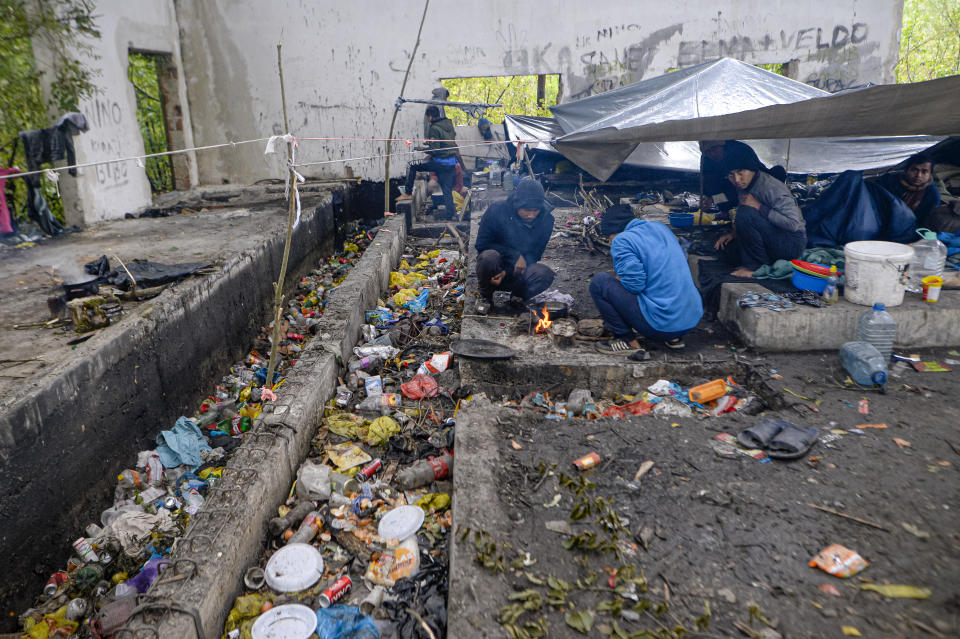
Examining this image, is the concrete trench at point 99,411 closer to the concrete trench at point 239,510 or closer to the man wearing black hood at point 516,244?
the concrete trench at point 239,510

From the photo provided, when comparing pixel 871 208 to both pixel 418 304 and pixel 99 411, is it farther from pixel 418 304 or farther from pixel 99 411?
pixel 99 411

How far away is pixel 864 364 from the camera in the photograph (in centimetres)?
389

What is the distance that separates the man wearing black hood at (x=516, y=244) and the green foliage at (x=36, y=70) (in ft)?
19.7

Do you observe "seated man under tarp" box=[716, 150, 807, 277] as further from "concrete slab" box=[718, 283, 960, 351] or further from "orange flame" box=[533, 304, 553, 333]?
"orange flame" box=[533, 304, 553, 333]

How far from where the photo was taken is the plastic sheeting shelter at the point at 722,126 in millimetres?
3854

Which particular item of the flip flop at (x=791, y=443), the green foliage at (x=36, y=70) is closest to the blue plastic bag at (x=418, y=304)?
the flip flop at (x=791, y=443)

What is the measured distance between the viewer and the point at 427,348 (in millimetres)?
5473

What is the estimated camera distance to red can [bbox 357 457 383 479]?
11.8 feet

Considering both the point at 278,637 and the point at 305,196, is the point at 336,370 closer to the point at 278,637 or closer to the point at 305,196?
the point at 278,637

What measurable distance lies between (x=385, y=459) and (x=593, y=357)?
176cm

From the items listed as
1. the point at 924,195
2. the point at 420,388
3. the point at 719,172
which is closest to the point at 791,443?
the point at 420,388

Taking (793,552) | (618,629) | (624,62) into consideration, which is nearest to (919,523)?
(793,552)

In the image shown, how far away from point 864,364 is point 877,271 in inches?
34.2

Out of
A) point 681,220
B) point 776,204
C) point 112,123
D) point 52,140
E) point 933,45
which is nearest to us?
point 776,204
